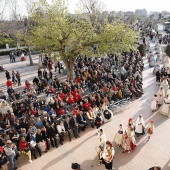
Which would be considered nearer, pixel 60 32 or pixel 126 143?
pixel 126 143

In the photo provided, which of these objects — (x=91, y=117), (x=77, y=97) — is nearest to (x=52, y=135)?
(x=91, y=117)

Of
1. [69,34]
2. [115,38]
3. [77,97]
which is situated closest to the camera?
[77,97]

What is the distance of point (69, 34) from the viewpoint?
17.0 m

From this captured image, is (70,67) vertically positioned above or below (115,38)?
below

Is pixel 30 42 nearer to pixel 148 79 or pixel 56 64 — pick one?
pixel 56 64

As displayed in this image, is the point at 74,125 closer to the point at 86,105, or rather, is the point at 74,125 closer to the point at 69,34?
the point at 86,105

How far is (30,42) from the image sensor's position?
17.9m

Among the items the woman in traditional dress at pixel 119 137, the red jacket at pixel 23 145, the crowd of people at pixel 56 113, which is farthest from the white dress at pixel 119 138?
the red jacket at pixel 23 145

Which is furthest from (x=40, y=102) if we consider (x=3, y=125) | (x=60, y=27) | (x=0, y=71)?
(x=0, y=71)

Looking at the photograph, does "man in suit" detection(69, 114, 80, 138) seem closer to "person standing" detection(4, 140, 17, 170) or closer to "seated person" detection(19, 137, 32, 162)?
"seated person" detection(19, 137, 32, 162)

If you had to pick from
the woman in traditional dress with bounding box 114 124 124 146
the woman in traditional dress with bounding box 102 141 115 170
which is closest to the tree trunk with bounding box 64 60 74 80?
the woman in traditional dress with bounding box 114 124 124 146

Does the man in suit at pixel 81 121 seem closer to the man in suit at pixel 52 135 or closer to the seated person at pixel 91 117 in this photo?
the seated person at pixel 91 117

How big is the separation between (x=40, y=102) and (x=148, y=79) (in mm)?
11213

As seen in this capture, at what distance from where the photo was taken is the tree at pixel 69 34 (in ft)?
55.4
